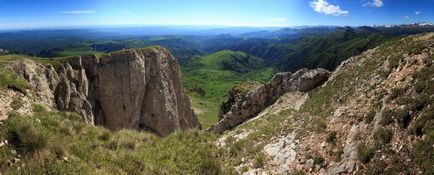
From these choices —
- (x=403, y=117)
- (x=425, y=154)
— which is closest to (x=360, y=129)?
(x=403, y=117)

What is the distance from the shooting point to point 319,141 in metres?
19.5

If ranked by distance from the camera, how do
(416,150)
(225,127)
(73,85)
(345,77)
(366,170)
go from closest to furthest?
(416,150) < (366,170) < (345,77) < (225,127) < (73,85)

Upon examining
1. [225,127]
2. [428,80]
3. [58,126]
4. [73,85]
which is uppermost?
[428,80]

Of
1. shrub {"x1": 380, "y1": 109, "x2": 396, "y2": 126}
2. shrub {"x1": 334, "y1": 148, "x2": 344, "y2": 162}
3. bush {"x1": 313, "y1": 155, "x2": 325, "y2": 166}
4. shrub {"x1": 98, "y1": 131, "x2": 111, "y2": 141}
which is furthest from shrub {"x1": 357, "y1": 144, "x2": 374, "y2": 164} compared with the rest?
shrub {"x1": 98, "y1": 131, "x2": 111, "y2": 141}

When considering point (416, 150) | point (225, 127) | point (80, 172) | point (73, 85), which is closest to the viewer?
point (80, 172)

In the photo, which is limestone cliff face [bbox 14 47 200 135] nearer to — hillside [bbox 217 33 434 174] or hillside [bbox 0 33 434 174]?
hillside [bbox 0 33 434 174]

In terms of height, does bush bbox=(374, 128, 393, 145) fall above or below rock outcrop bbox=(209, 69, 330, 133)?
above

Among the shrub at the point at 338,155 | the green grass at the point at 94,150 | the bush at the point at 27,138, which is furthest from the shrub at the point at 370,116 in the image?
the bush at the point at 27,138

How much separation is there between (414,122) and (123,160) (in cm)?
1235

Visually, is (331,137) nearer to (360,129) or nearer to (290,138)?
(360,129)

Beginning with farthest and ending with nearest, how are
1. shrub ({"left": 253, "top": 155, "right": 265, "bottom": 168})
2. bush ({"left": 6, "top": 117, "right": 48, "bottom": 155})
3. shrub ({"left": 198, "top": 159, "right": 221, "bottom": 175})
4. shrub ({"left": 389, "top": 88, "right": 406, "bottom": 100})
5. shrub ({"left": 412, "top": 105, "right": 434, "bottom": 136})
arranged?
1. shrub ({"left": 253, "top": 155, "right": 265, "bottom": 168})
2. shrub ({"left": 198, "top": 159, "right": 221, "bottom": 175})
3. shrub ({"left": 389, "top": 88, "right": 406, "bottom": 100})
4. shrub ({"left": 412, "top": 105, "right": 434, "bottom": 136})
5. bush ({"left": 6, "top": 117, "right": 48, "bottom": 155})

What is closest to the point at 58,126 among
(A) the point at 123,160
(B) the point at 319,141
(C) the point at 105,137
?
(C) the point at 105,137

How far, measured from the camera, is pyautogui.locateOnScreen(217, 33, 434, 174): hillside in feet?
48.8

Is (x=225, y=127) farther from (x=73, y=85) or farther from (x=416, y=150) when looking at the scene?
(x=416, y=150)
